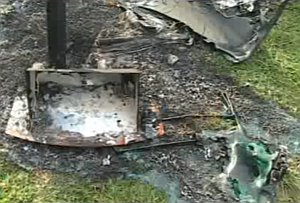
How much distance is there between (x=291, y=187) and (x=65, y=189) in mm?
1045

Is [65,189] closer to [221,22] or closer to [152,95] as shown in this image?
[152,95]

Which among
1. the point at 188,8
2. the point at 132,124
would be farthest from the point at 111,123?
the point at 188,8

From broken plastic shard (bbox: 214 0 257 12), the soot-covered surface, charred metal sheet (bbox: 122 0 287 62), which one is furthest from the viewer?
broken plastic shard (bbox: 214 0 257 12)

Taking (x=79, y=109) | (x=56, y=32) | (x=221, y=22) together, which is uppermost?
(x=56, y=32)

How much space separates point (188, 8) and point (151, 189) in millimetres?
1410

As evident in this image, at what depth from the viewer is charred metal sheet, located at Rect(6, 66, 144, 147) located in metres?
2.96

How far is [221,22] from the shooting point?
3719 millimetres

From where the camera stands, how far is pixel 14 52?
352 cm

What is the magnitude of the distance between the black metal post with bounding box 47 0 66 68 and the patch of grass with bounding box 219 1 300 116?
0.96 meters

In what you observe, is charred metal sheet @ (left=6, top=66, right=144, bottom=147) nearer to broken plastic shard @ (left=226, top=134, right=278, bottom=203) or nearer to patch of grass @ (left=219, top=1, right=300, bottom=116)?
broken plastic shard @ (left=226, top=134, right=278, bottom=203)

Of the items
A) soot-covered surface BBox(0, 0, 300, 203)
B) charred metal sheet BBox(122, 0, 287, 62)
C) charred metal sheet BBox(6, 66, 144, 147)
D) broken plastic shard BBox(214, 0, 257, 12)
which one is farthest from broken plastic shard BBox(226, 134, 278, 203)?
broken plastic shard BBox(214, 0, 257, 12)

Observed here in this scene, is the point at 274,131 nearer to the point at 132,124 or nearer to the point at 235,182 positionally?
the point at 235,182

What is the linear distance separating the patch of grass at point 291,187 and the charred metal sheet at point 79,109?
71cm

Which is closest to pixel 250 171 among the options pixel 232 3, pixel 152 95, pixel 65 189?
pixel 152 95
